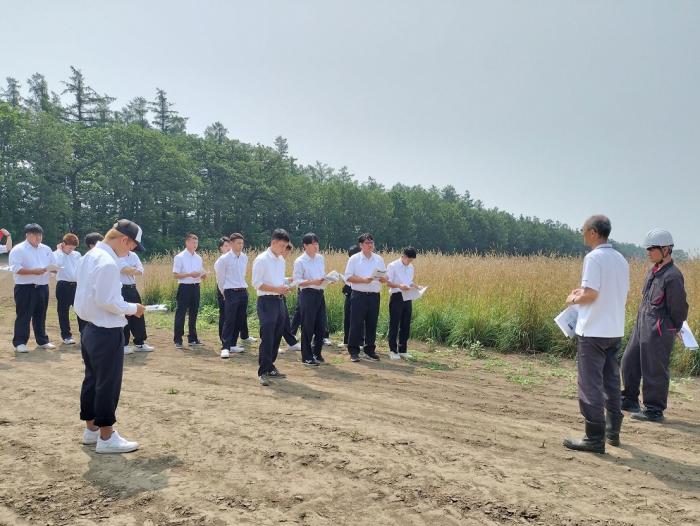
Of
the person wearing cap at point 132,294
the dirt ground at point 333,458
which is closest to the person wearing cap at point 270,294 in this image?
the dirt ground at point 333,458

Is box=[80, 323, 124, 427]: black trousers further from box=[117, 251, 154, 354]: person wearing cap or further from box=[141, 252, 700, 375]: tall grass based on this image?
box=[141, 252, 700, 375]: tall grass

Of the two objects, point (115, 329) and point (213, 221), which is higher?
point (213, 221)

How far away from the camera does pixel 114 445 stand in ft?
13.6

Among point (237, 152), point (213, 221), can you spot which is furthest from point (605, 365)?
point (237, 152)

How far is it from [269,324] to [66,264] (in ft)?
16.0

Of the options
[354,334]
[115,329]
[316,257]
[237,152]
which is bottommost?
[354,334]

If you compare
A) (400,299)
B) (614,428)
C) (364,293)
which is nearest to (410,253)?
(400,299)

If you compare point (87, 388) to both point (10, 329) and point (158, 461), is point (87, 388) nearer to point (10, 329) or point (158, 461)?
point (158, 461)

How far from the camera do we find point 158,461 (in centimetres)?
400

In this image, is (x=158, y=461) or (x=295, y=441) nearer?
(x=158, y=461)

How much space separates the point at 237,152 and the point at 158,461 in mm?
49507

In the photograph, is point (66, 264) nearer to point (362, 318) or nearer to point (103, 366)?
point (362, 318)

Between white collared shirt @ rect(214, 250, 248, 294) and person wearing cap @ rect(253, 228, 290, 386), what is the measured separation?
2.15 m

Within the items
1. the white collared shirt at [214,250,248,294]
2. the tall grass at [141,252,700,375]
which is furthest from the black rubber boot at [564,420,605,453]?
the white collared shirt at [214,250,248,294]
